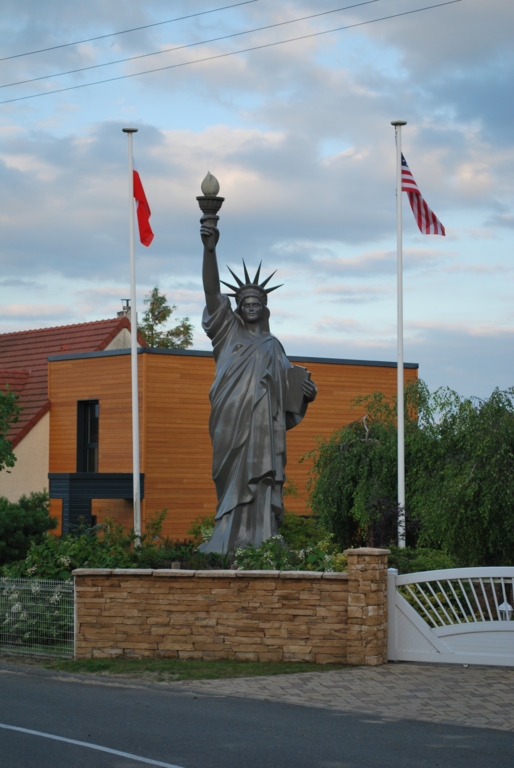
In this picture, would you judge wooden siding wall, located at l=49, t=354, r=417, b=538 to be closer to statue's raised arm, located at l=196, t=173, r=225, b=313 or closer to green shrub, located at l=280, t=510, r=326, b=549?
green shrub, located at l=280, t=510, r=326, b=549

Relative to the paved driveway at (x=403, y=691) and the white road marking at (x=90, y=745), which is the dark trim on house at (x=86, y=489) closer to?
the paved driveway at (x=403, y=691)

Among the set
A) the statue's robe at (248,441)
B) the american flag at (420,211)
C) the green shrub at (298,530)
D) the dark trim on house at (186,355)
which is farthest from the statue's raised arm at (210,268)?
the dark trim on house at (186,355)

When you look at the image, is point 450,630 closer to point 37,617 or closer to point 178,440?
point 37,617

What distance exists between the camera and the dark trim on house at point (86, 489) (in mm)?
24891

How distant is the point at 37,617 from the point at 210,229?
17.5ft

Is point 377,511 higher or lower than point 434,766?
higher

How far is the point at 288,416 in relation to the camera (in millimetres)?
12609

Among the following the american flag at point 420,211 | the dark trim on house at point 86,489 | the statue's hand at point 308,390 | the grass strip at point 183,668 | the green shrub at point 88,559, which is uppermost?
the american flag at point 420,211

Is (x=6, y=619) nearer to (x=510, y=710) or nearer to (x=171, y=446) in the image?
(x=510, y=710)

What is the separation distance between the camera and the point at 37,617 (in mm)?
11008

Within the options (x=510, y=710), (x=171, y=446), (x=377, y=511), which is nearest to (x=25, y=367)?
(x=171, y=446)

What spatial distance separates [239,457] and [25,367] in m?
20.6

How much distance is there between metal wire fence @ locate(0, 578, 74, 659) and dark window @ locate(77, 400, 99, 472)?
16.3 m

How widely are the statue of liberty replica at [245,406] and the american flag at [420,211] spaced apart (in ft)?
22.1
